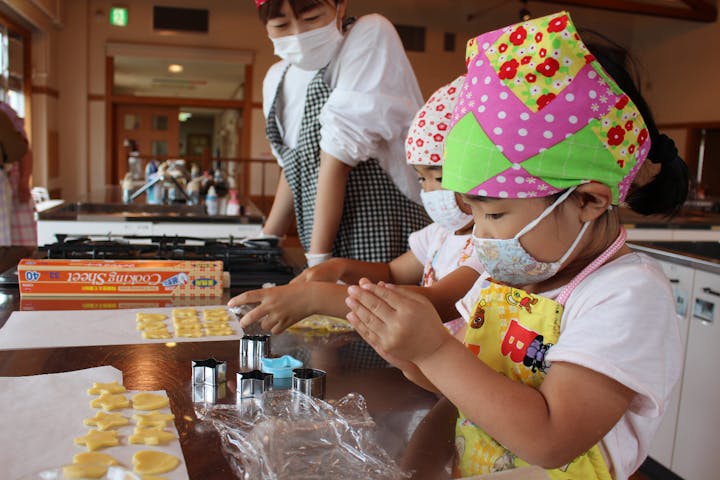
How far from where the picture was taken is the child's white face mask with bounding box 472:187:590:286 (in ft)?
2.63

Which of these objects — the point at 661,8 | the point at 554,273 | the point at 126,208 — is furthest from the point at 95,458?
the point at 661,8

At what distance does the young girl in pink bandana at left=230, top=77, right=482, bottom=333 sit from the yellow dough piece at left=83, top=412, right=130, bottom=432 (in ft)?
1.07

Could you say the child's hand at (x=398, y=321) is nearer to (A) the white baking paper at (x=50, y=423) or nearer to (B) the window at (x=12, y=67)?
(A) the white baking paper at (x=50, y=423)

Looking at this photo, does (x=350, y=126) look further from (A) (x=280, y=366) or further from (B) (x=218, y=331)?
(A) (x=280, y=366)

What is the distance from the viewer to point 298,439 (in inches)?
26.7

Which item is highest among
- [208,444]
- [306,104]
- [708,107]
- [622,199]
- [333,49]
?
[708,107]

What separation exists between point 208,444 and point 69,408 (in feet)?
0.66

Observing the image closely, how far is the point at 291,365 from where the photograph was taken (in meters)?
0.90

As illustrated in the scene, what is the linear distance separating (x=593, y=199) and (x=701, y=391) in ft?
5.99

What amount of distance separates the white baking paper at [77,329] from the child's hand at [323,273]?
0.64 ft

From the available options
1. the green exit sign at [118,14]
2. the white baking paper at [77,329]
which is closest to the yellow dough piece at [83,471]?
the white baking paper at [77,329]

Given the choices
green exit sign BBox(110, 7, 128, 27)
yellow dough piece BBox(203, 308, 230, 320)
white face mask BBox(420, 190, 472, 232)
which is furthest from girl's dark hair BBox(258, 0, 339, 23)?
green exit sign BBox(110, 7, 128, 27)

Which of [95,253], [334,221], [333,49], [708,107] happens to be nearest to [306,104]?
[333,49]

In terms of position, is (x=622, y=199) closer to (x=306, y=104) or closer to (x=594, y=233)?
(x=594, y=233)
